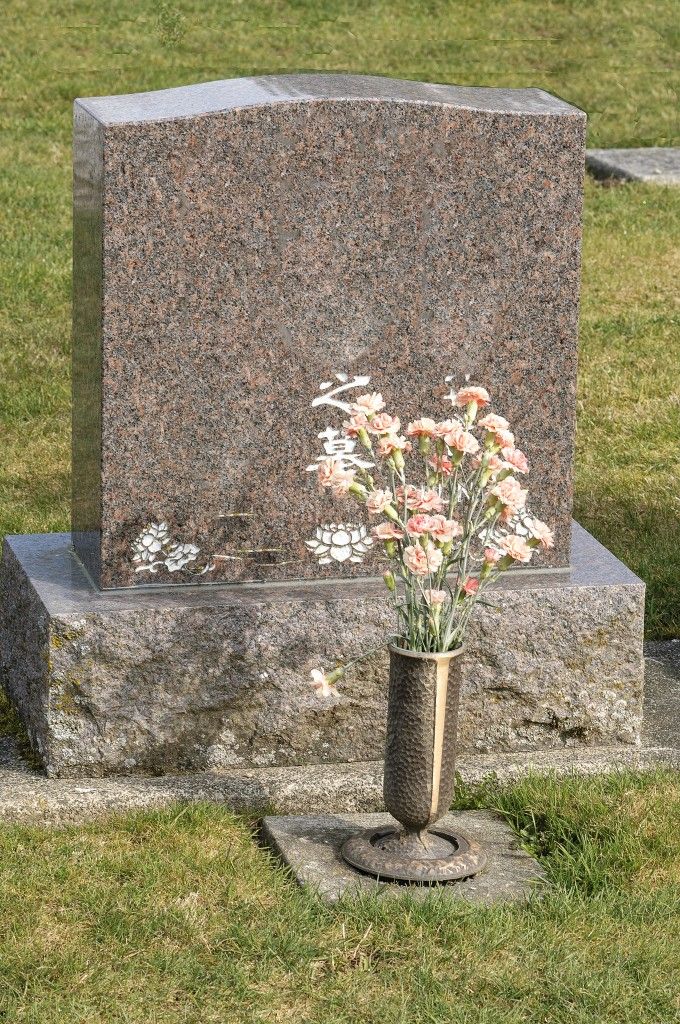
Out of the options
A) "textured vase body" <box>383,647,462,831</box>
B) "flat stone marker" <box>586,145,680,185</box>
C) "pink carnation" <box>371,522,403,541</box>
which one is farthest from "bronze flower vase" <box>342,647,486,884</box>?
"flat stone marker" <box>586,145,680,185</box>

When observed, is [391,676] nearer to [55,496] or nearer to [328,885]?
[328,885]

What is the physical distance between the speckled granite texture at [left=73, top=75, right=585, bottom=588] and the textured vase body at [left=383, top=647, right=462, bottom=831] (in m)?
0.69

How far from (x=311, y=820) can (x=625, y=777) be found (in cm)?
80

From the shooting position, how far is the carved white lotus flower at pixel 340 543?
4195 mm

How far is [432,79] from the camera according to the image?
12.4 m

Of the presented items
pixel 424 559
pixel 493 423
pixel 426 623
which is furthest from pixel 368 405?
pixel 426 623

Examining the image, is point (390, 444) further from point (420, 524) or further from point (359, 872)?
point (359, 872)

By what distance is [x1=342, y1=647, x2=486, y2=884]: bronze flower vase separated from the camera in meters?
3.57

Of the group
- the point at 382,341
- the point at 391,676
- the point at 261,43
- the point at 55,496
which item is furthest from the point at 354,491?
the point at 261,43

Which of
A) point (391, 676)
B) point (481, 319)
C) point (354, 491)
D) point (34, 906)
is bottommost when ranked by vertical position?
point (34, 906)

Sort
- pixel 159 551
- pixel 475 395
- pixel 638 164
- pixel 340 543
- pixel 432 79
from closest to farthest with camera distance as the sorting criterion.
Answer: pixel 475 395 → pixel 159 551 → pixel 340 543 → pixel 638 164 → pixel 432 79

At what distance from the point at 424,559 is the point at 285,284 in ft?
3.05

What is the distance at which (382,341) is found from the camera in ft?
13.5

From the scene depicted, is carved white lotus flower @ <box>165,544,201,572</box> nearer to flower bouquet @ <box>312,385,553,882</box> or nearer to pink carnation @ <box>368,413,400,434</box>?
flower bouquet @ <box>312,385,553,882</box>
